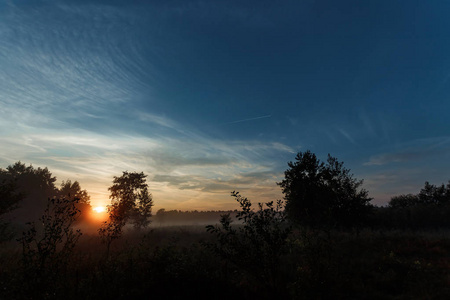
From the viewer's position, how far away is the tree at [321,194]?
73.7 feet

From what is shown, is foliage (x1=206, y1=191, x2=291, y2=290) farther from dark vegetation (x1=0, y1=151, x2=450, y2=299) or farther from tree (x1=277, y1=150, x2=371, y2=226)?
tree (x1=277, y1=150, x2=371, y2=226)

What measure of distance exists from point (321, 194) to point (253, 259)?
21635 mm

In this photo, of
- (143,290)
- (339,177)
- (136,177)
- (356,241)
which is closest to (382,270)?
(356,241)

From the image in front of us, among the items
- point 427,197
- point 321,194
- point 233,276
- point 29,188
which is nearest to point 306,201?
point 321,194

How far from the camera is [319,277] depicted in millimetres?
6570

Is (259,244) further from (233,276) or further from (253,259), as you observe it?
(233,276)

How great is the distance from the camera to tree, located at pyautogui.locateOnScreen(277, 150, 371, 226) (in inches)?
884

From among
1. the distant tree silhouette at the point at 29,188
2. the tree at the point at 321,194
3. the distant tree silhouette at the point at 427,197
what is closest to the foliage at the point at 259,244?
the tree at the point at 321,194

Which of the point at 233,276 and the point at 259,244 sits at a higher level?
the point at 259,244

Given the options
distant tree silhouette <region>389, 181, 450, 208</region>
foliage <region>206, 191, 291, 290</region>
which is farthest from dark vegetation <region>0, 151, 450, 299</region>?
distant tree silhouette <region>389, 181, 450, 208</region>

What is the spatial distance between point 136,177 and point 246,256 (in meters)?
29.9

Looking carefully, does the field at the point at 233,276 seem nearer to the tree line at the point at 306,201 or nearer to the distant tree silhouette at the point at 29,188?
the tree line at the point at 306,201

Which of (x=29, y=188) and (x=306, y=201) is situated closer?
(x=306, y=201)

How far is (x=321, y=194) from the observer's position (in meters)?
24.6
